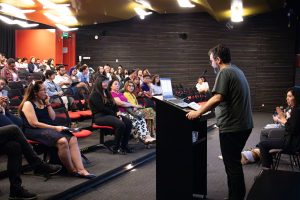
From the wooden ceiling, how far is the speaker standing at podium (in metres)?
7.21

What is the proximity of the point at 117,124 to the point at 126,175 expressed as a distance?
1018 millimetres

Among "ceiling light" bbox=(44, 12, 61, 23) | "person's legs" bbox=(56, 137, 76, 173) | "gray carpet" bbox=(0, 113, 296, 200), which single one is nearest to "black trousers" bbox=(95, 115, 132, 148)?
"gray carpet" bbox=(0, 113, 296, 200)

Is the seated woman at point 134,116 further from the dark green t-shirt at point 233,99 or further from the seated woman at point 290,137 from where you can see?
the dark green t-shirt at point 233,99

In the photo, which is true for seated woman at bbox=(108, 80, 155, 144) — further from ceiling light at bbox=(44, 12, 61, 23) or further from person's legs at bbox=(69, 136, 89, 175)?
ceiling light at bbox=(44, 12, 61, 23)

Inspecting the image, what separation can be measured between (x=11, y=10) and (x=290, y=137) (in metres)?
10.9

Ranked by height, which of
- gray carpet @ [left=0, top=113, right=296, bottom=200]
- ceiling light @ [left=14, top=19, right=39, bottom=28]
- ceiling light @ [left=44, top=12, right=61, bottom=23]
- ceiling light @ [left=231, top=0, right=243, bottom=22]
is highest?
ceiling light @ [left=44, top=12, right=61, bottom=23]

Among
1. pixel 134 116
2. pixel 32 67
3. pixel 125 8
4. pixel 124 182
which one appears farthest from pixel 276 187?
pixel 32 67

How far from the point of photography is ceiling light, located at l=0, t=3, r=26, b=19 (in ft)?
40.2

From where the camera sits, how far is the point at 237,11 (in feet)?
38.1

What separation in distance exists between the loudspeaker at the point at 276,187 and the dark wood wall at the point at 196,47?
36.9 feet

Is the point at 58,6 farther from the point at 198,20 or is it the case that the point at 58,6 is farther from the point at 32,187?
the point at 32,187

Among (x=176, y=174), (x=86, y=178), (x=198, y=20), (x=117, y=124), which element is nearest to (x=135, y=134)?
(x=117, y=124)

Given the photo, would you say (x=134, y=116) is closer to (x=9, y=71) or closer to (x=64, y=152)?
(x=64, y=152)

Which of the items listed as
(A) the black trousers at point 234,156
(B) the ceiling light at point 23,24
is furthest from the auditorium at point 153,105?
(B) the ceiling light at point 23,24
